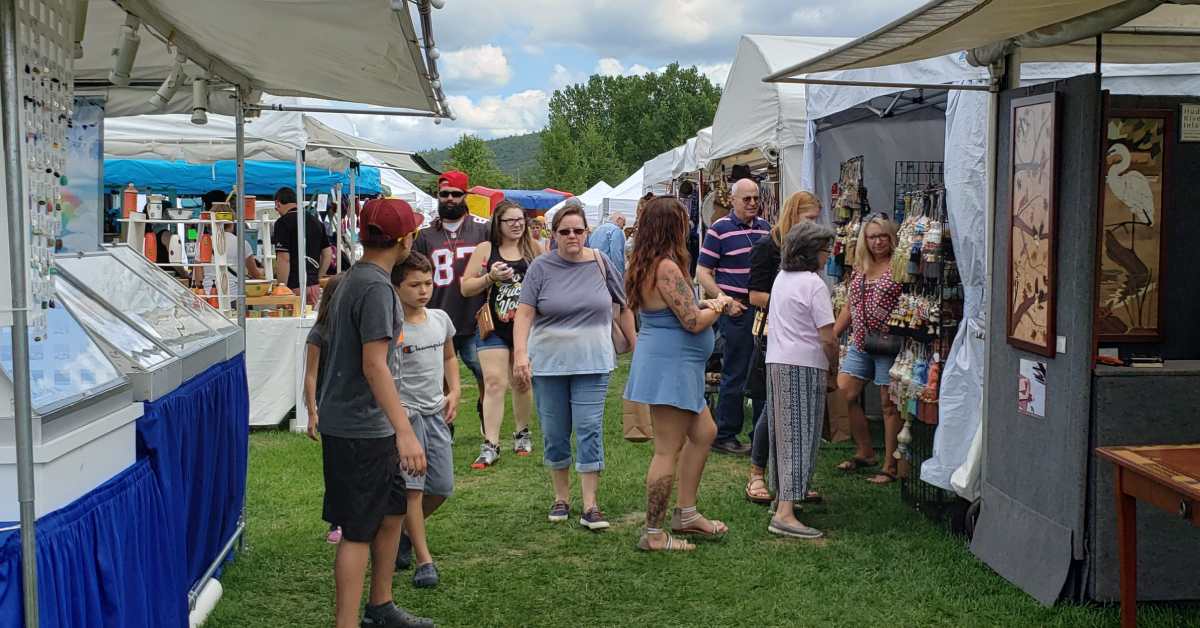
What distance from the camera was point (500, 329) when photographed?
23.0 ft

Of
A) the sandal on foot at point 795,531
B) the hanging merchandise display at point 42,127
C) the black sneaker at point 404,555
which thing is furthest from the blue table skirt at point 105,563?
the sandal on foot at point 795,531

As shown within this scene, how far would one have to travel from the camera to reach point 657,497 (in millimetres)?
5277

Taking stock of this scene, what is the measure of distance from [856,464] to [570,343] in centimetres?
255

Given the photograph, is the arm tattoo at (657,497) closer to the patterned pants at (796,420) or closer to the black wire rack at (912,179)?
the patterned pants at (796,420)

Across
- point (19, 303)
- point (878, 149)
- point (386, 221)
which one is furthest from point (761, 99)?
point (19, 303)

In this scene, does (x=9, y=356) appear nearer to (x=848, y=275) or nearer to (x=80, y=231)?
(x=80, y=231)

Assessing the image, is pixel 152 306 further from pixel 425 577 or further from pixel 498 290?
pixel 498 290

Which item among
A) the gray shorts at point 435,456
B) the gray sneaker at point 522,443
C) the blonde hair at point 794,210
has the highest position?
the blonde hair at point 794,210

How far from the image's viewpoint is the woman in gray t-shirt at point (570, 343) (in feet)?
18.3

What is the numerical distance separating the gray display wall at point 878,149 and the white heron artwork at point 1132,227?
3332 mm

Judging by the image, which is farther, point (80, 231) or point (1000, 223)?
point (80, 231)

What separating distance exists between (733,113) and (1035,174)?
5.58m

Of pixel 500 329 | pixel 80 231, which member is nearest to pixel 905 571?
pixel 500 329

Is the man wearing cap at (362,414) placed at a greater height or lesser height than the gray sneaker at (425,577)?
greater
